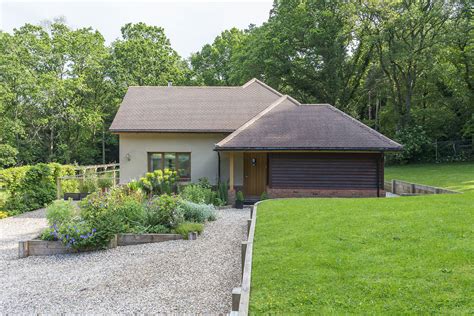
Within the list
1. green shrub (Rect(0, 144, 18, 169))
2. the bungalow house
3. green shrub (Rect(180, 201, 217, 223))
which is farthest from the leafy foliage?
green shrub (Rect(0, 144, 18, 169))

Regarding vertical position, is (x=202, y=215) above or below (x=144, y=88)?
below

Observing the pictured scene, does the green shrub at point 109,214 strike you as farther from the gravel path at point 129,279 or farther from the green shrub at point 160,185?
the green shrub at point 160,185

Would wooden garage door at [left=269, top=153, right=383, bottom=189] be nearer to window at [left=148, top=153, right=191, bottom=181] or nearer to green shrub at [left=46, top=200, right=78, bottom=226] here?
window at [left=148, top=153, right=191, bottom=181]

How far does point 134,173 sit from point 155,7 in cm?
910

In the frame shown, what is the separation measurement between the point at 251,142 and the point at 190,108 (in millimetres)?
5479

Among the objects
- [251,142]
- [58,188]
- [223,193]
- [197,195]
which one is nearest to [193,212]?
[197,195]

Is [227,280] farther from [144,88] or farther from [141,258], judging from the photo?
[144,88]

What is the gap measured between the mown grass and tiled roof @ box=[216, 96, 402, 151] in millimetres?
6537

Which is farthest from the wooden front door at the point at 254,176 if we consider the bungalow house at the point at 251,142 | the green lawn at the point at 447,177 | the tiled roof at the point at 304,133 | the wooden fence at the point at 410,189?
the green lawn at the point at 447,177

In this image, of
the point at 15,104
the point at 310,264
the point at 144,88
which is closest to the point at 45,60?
the point at 15,104

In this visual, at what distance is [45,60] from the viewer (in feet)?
108

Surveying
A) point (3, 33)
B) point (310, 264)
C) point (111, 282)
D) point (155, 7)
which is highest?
point (3, 33)

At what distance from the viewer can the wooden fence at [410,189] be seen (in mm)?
14019

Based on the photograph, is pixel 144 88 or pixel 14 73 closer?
pixel 144 88
